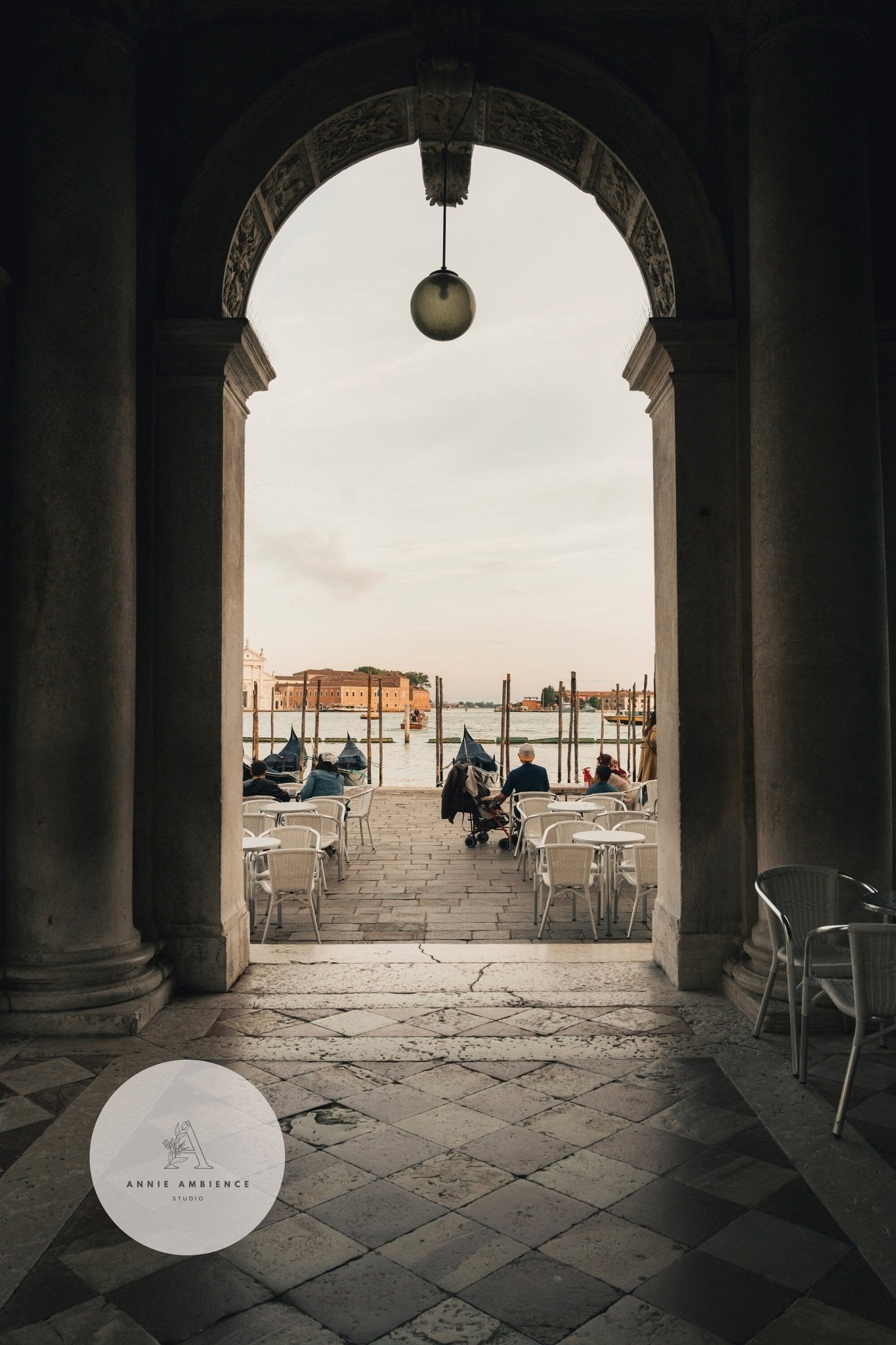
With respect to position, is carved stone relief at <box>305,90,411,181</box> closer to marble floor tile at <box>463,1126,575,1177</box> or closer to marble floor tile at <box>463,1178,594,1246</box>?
marble floor tile at <box>463,1126,575,1177</box>

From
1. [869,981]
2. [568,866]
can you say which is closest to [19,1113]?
[869,981]

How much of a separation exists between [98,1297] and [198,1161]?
2.17ft

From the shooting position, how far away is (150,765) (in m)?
5.08

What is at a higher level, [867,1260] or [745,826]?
[745,826]

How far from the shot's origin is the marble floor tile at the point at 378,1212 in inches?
104

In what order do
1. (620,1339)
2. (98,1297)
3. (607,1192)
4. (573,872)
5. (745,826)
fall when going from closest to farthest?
1. (620,1339)
2. (98,1297)
3. (607,1192)
4. (745,826)
5. (573,872)

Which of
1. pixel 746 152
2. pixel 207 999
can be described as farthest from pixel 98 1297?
pixel 746 152

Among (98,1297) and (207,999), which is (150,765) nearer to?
(207,999)

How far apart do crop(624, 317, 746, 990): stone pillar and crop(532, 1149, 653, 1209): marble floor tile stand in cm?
204

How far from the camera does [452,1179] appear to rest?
2977 mm

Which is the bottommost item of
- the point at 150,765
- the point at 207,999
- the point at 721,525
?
the point at 207,999

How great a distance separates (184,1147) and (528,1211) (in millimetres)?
1143

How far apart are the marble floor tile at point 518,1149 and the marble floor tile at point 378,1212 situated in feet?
1.12

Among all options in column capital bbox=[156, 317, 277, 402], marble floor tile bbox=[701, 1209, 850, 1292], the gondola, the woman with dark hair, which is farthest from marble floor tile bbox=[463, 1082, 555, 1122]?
the gondola
